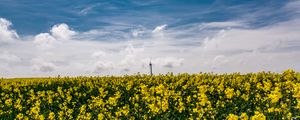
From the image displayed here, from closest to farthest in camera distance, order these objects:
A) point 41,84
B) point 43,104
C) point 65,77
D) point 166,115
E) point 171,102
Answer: point 166,115
point 171,102
point 43,104
point 41,84
point 65,77

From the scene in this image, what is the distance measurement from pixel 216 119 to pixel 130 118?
2645mm

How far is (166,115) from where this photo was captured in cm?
1397

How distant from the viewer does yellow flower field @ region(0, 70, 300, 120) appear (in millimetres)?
15844

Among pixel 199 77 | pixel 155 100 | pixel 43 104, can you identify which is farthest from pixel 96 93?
pixel 155 100

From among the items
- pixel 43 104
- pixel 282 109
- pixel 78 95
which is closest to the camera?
pixel 282 109

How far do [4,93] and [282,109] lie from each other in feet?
56.9

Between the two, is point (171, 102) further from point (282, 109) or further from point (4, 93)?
point (4, 93)

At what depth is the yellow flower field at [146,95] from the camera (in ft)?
52.0

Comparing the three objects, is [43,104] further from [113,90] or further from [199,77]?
[199,77]

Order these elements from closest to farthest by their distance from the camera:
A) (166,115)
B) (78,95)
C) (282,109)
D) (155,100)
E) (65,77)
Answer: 1. (282,109)
2. (166,115)
3. (155,100)
4. (78,95)
5. (65,77)

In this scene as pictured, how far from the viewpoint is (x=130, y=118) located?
47.7 ft

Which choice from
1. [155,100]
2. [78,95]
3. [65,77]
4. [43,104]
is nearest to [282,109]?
[155,100]

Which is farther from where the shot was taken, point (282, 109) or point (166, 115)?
point (166, 115)

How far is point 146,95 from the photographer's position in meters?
16.1
